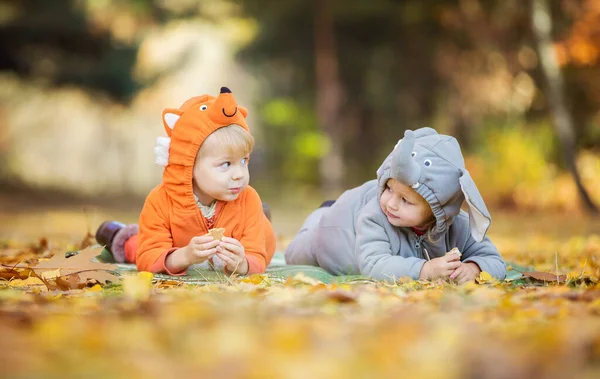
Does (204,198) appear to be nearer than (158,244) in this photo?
No

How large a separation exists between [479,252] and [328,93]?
1304 centimetres

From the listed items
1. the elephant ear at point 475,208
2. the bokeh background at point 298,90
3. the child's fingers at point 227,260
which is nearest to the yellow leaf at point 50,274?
the child's fingers at point 227,260

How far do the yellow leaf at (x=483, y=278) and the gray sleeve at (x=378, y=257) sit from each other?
281mm

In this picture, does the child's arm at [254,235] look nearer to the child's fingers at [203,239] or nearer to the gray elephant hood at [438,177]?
the child's fingers at [203,239]

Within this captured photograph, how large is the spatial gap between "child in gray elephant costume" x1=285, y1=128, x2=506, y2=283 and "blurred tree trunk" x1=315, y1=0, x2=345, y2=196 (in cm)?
1221

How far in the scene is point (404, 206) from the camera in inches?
140

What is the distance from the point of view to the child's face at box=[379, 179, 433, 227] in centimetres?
355

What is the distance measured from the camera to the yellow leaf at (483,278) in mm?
3489

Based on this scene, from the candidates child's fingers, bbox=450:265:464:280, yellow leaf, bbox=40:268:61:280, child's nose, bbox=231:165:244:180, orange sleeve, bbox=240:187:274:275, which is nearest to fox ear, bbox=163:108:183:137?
child's nose, bbox=231:165:244:180

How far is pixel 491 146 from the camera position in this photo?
13.9m

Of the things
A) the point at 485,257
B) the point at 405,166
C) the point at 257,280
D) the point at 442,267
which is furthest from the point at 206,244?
the point at 485,257

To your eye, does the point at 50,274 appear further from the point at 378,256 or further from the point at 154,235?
the point at 378,256

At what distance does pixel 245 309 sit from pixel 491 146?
12283mm

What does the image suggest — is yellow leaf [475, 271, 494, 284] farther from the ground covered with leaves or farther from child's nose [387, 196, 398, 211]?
child's nose [387, 196, 398, 211]
